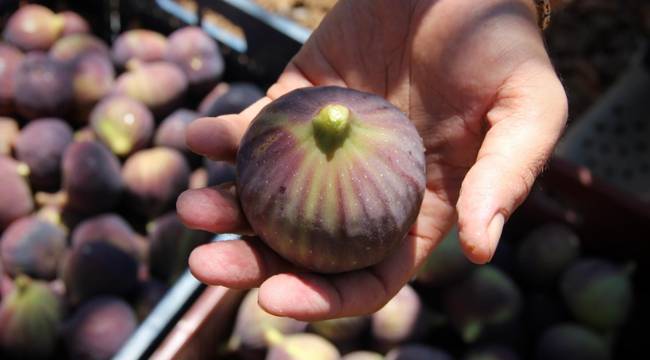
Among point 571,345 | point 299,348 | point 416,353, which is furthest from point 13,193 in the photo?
point 571,345

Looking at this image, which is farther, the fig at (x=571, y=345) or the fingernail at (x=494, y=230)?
the fig at (x=571, y=345)

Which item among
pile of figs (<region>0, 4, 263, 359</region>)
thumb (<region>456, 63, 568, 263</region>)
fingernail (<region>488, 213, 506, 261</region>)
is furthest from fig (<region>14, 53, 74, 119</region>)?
fingernail (<region>488, 213, 506, 261</region>)

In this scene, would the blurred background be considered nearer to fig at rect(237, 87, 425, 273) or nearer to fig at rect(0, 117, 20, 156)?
fig at rect(0, 117, 20, 156)

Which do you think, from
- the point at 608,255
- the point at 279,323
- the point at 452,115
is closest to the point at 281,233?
the point at 452,115

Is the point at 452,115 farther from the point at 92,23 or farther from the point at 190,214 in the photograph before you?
the point at 92,23

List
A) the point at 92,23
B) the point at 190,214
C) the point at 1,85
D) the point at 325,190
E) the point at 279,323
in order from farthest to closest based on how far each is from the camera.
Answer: the point at 92,23
the point at 1,85
the point at 279,323
the point at 190,214
the point at 325,190

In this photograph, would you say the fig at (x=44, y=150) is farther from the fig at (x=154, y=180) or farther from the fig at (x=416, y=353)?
the fig at (x=416, y=353)

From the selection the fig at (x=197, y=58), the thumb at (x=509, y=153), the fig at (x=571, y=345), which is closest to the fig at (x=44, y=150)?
the fig at (x=197, y=58)
